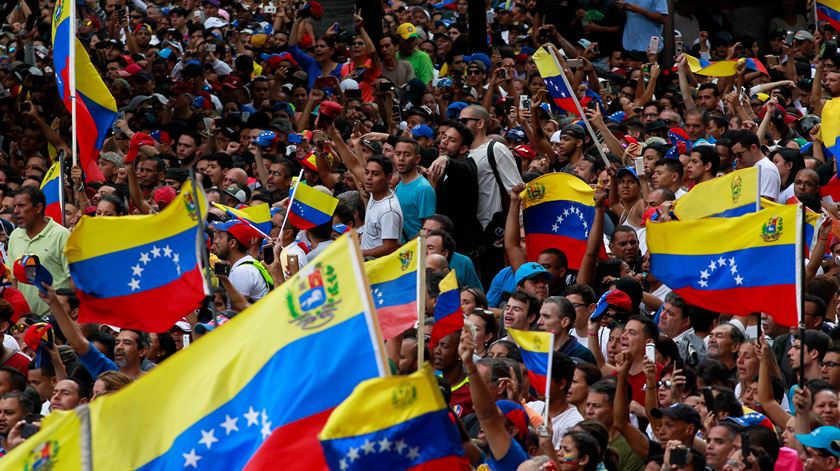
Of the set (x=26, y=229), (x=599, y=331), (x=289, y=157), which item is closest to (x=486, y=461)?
(x=599, y=331)

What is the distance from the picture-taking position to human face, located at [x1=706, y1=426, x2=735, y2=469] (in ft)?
27.6

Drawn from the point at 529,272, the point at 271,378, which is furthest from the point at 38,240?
the point at 271,378

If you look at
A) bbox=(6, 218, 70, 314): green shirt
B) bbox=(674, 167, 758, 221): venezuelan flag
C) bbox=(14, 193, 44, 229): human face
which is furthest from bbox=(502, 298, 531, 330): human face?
bbox=(14, 193, 44, 229): human face

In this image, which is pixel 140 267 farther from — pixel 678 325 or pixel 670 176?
pixel 670 176

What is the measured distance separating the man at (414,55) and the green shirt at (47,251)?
7638 mm

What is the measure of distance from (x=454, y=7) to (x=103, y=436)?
63.4ft

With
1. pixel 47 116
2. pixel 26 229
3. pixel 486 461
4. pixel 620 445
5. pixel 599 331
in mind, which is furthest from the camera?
pixel 47 116

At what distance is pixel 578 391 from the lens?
9672 millimetres

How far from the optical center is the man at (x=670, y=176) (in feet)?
43.0

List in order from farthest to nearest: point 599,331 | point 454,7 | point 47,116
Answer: point 454,7 → point 47,116 → point 599,331

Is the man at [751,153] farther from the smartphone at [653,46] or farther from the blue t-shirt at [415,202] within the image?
the smartphone at [653,46]

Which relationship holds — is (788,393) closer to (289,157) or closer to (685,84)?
(289,157)

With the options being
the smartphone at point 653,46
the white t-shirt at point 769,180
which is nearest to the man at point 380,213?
the white t-shirt at point 769,180

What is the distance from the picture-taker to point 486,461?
26.5ft
